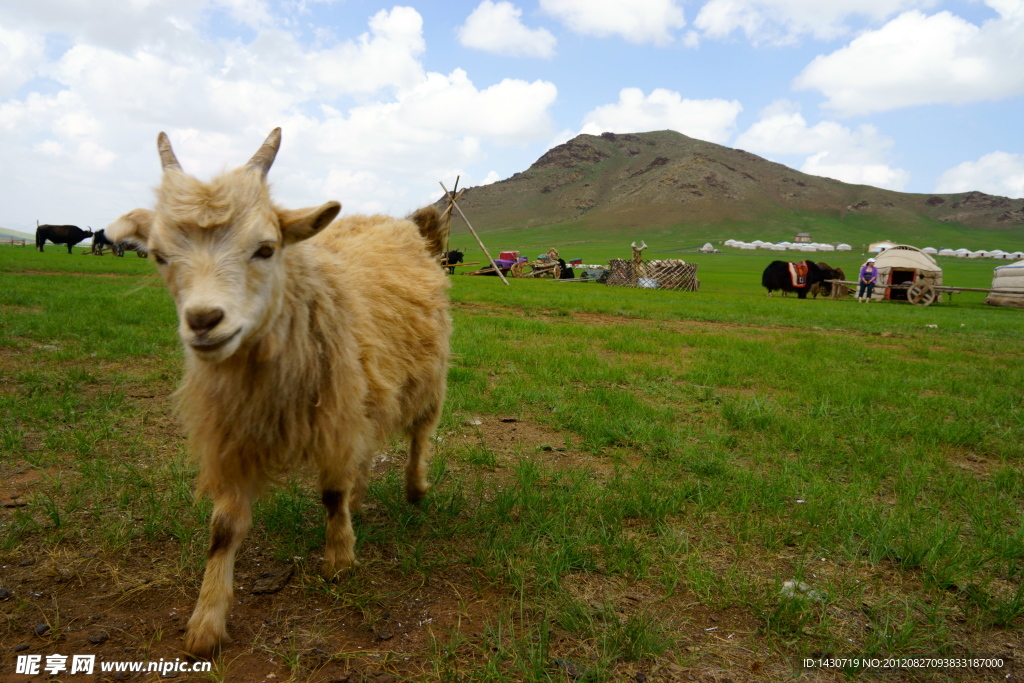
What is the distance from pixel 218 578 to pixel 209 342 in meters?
1.08

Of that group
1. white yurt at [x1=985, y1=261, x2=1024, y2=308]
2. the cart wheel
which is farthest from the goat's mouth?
white yurt at [x1=985, y1=261, x2=1024, y2=308]

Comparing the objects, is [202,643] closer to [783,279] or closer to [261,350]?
[261,350]

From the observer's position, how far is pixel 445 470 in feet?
14.0

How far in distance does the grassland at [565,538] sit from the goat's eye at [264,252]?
1566 millimetres

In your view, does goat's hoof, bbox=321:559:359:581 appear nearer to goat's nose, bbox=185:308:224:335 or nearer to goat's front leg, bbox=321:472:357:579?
goat's front leg, bbox=321:472:357:579

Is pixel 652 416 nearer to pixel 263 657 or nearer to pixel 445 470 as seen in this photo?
pixel 445 470

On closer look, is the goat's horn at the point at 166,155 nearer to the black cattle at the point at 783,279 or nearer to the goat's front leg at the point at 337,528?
the goat's front leg at the point at 337,528

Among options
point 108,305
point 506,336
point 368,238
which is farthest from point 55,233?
point 368,238

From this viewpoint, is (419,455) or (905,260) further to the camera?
(905,260)

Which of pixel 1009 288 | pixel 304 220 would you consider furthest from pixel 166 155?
pixel 1009 288

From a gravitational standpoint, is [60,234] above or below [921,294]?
above

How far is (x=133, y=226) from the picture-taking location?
2.61m

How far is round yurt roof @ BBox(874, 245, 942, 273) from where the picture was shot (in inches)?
1118

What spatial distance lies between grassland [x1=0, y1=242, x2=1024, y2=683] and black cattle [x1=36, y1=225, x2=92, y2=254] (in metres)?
38.7
